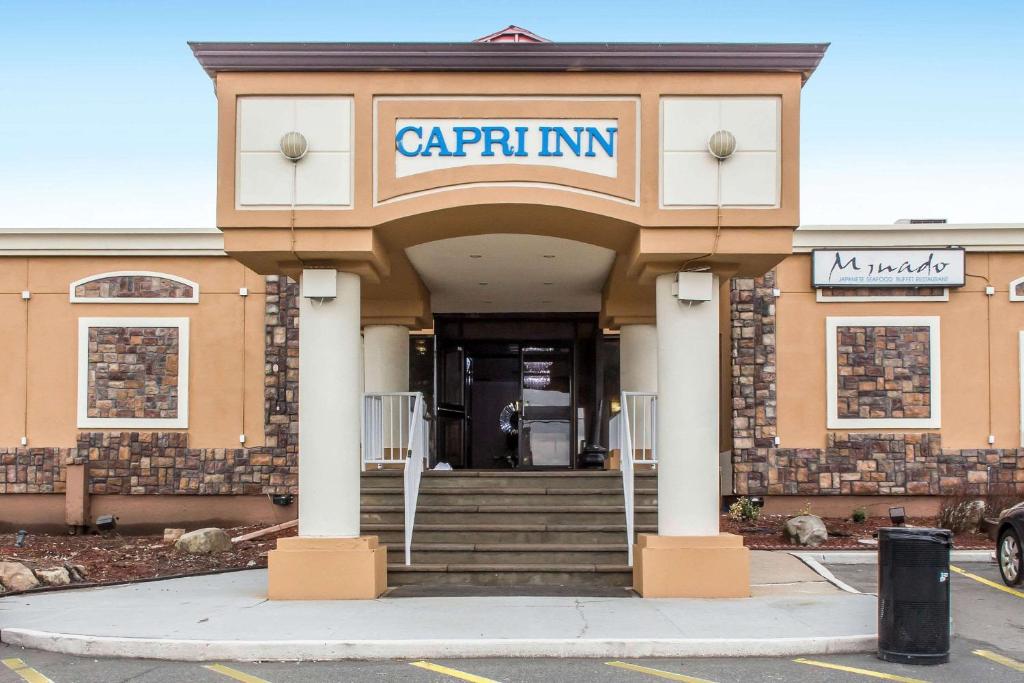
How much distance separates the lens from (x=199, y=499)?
1791 centimetres

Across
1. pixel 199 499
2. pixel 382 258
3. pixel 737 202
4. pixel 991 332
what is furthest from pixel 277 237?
pixel 991 332

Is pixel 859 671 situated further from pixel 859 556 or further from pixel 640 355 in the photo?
pixel 640 355

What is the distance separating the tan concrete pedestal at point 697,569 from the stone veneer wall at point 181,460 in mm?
8554

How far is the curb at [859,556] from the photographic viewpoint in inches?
523

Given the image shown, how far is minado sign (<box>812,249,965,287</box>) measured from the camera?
17.3 meters

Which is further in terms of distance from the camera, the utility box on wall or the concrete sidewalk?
the utility box on wall

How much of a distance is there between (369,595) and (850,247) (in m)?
10.3

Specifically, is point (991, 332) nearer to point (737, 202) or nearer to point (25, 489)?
point (737, 202)

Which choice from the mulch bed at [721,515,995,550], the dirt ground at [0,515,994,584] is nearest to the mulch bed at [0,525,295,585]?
the dirt ground at [0,515,994,584]

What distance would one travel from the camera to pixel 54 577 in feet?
40.2

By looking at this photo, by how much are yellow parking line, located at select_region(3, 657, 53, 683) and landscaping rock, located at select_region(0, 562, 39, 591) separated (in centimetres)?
390

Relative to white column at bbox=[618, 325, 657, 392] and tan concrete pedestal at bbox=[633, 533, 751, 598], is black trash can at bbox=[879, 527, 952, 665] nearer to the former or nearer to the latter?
tan concrete pedestal at bbox=[633, 533, 751, 598]

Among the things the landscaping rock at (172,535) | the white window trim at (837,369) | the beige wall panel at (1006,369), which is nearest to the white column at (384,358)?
the landscaping rock at (172,535)

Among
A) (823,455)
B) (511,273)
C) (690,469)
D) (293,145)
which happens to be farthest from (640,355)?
(293,145)
